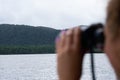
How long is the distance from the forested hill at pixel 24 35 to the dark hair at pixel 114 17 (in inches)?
1218

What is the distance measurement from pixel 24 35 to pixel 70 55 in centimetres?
3910

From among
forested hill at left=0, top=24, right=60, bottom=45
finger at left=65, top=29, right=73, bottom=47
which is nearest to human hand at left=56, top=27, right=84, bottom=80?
finger at left=65, top=29, right=73, bottom=47

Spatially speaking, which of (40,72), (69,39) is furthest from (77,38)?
(40,72)

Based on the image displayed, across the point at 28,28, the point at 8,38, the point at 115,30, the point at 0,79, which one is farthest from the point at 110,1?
the point at 8,38

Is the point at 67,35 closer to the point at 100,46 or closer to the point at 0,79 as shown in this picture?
the point at 100,46

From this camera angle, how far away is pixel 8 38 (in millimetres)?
42531

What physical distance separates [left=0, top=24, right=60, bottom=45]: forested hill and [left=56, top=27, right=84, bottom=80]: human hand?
30.9m

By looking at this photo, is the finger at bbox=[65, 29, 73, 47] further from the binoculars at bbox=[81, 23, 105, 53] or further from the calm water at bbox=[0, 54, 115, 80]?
the calm water at bbox=[0, 54, 115, 80]

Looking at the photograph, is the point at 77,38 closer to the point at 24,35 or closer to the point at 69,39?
the point at 69,39

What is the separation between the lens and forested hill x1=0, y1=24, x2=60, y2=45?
1370 inches

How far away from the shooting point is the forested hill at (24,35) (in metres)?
34.8

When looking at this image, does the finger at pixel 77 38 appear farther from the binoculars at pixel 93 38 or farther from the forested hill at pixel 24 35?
the forested hill at pixel 24 35

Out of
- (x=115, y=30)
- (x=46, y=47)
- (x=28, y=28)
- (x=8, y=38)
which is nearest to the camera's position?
(x=115, y=30)

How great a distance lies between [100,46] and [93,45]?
0.02 metres
